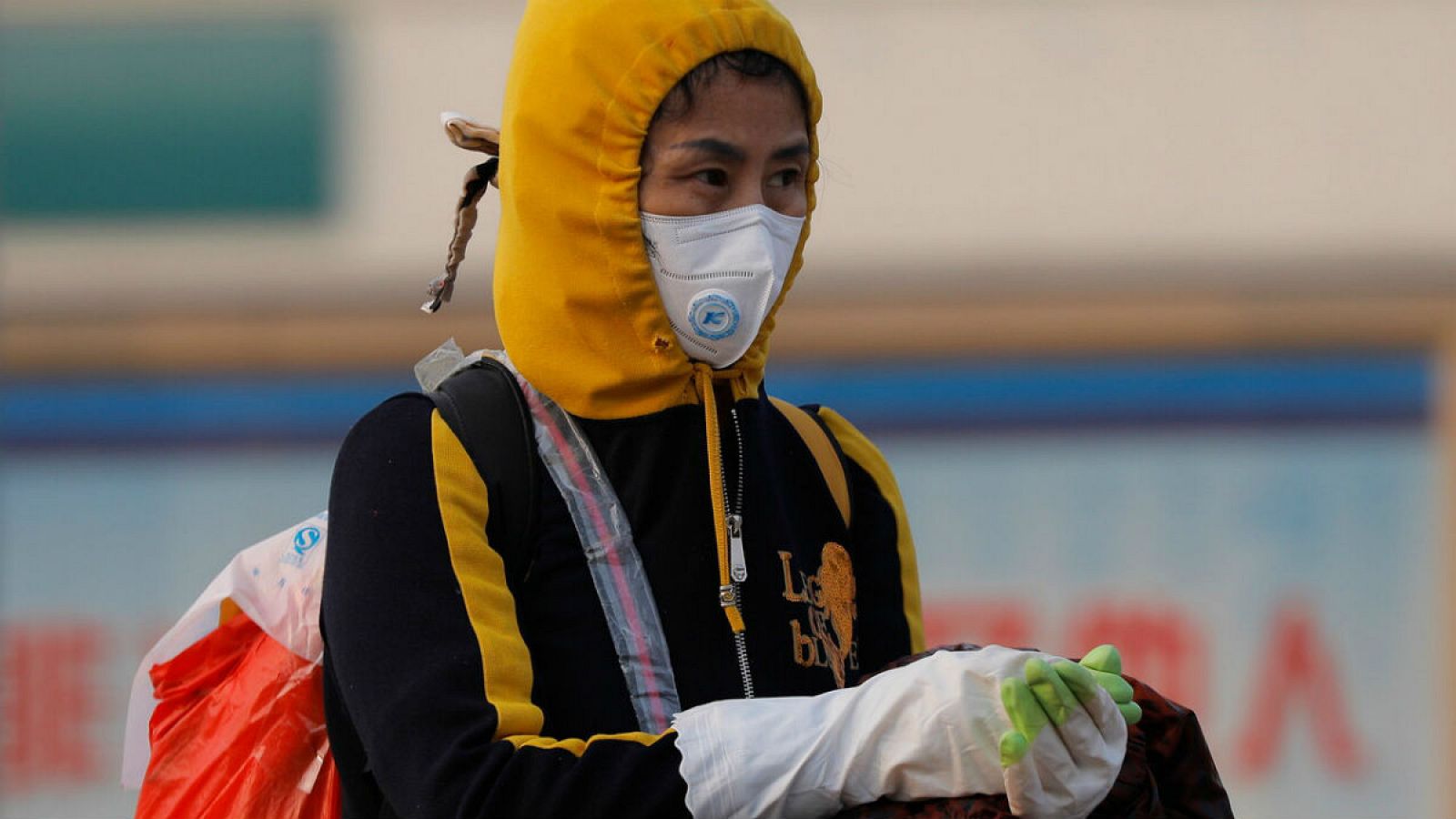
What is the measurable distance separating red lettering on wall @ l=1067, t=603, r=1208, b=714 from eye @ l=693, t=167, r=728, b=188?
3.87 m

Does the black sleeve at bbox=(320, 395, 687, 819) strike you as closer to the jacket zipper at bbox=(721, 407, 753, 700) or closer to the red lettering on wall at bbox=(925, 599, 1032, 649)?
the jacket zipper at bbox=(721, 407, 753, 700)

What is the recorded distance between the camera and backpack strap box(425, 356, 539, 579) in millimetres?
Result: 1946

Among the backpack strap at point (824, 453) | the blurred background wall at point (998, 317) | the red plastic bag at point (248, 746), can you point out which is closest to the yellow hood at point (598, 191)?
the backpack strap at point (824, 453)

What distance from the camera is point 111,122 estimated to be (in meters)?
5.91

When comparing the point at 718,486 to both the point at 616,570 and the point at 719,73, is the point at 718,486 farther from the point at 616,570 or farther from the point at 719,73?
the point at 719,73

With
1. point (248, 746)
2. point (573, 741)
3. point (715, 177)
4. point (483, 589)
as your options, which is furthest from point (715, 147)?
point (248, 746)

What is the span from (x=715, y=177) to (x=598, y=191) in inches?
4.6

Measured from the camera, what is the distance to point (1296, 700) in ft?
18.7

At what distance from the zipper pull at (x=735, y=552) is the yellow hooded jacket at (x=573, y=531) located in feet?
0.04

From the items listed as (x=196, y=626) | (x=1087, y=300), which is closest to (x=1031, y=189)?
(x=1087, y=300)

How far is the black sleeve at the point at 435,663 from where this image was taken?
5.79 ft

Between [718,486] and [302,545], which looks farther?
[302,545]

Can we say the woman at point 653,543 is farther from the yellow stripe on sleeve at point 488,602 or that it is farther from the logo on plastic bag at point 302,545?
the logo on plastic bag at point 302,545

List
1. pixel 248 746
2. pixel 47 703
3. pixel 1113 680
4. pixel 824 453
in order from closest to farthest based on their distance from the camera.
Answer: pixel 1113 680 < pixel 248 746 < pixel 824 453 < pixel 47 703
